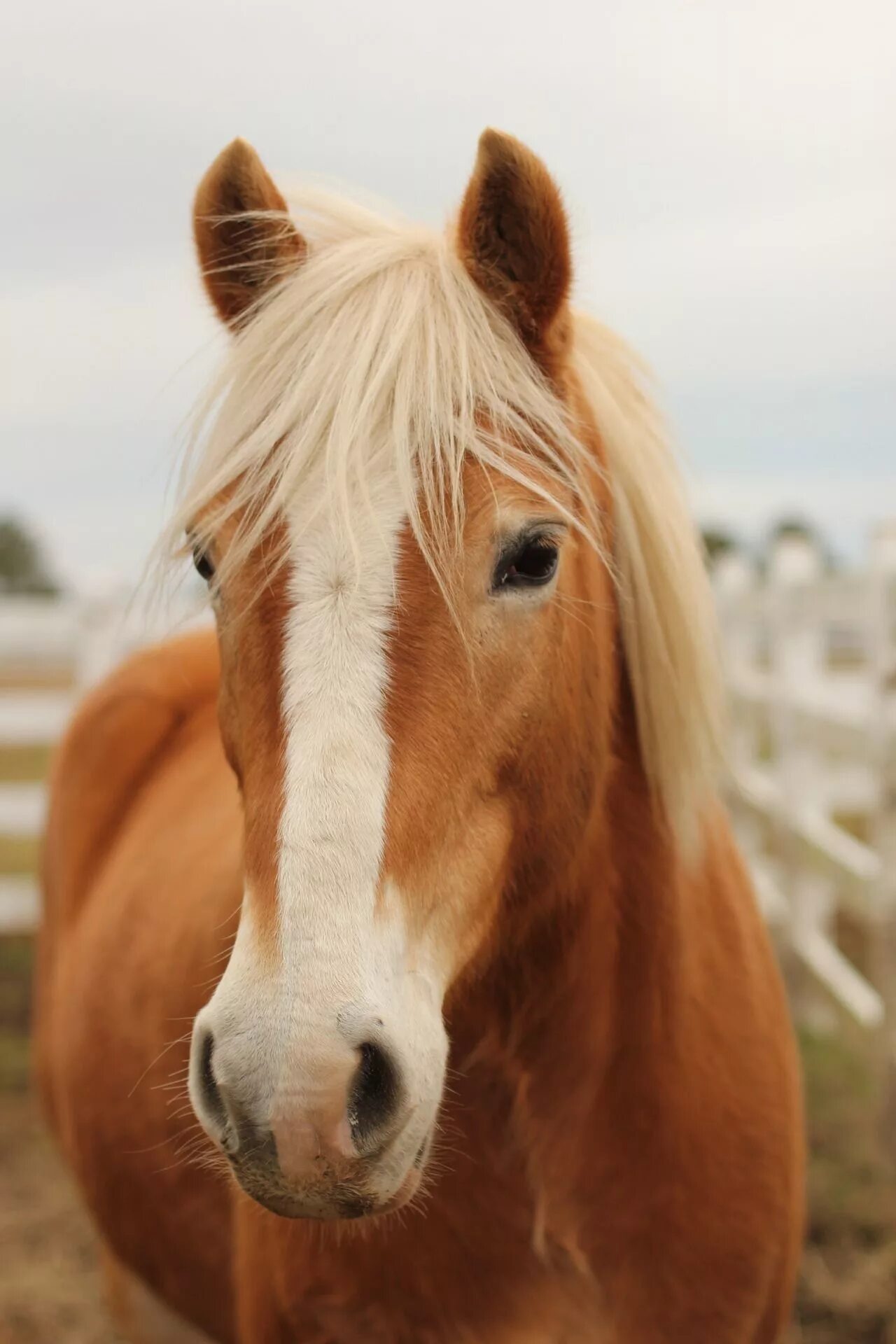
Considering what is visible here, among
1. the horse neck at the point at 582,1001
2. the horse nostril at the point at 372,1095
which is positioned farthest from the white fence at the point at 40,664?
the horse nostril at the point at 372,1095

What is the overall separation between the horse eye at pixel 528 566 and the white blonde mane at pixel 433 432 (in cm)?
6

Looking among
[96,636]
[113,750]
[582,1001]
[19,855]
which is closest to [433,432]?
[582,1001]

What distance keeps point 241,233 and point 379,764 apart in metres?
0.91

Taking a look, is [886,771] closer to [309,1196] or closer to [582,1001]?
[582,1001]

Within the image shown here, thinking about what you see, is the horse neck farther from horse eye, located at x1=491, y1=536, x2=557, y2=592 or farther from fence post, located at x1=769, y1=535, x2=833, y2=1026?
fence post, located at x1=769, y1=535, x2=833, y2=1026

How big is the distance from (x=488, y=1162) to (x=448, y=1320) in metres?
0.23

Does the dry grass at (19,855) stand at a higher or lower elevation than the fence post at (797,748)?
lower

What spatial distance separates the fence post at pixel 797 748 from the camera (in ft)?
18.6

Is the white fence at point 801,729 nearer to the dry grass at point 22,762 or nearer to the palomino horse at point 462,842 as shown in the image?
the palomino horse at point 462,842

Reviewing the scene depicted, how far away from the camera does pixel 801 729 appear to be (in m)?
5.61

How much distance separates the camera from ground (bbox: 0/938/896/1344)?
3.51 meters

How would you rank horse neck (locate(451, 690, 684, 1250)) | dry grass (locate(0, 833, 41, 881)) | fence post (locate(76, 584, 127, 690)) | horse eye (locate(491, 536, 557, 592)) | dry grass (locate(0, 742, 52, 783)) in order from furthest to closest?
dry grass (locate(0, 742, 52, 783)) → dry grass (locate(0, 833, 41, 881)) → fence post (locate(76, 584, 127, 690)) → horse neck (locate(451, 690, 684, 1250)) → horse eye (locate(491, 536, 557, 592))

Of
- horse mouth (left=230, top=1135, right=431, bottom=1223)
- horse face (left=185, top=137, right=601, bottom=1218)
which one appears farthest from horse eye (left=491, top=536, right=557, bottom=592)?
horse mouth (left=230, top=1135, right=431, bottom=1223)

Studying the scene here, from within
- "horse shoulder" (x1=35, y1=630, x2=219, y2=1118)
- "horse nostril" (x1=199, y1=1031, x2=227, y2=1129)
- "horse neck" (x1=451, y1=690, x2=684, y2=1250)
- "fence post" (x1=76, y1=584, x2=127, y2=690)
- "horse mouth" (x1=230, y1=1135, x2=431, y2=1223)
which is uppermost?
"horse nostril" (x1=199, y1=1031, x2=227, y2=1129)
